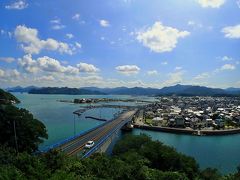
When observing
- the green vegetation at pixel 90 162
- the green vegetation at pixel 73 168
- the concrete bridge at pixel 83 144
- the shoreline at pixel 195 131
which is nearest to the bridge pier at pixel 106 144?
the concrete bridge at pixel 83 144

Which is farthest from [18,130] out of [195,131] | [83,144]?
[195,131]

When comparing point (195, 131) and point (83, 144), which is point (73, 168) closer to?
point (83, 144)

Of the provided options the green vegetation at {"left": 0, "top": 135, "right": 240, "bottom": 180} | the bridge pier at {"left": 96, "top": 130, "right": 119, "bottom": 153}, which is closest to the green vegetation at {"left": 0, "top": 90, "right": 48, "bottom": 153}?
the bridge pier at {"left": 96, "top": 130, "right": 119, "bottom": 153}

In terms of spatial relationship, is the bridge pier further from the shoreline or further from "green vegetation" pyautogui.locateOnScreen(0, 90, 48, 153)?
the shoreline

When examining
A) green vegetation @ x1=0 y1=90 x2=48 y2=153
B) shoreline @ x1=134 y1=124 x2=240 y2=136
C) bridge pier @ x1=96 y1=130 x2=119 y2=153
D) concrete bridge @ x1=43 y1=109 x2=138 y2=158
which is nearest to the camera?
green vegetation @ x1=0 y1=90 x2=48 y2=153

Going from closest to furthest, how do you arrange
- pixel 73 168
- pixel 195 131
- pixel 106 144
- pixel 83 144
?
pixel 73 168 < pixel 83 144 < pixel 106 144 < pixel 195 131

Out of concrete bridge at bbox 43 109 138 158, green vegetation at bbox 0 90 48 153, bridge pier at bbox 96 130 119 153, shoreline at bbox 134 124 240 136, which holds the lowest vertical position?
Result: shoreline at bbox 134 124 240 136

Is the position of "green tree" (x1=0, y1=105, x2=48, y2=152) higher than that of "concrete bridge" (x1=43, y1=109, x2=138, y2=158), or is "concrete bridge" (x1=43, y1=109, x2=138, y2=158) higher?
"green tree" (x1=0, y1=105, x2=48, y2=152)

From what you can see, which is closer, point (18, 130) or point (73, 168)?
point (73, 168)

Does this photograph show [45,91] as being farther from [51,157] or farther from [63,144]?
[51,157]
